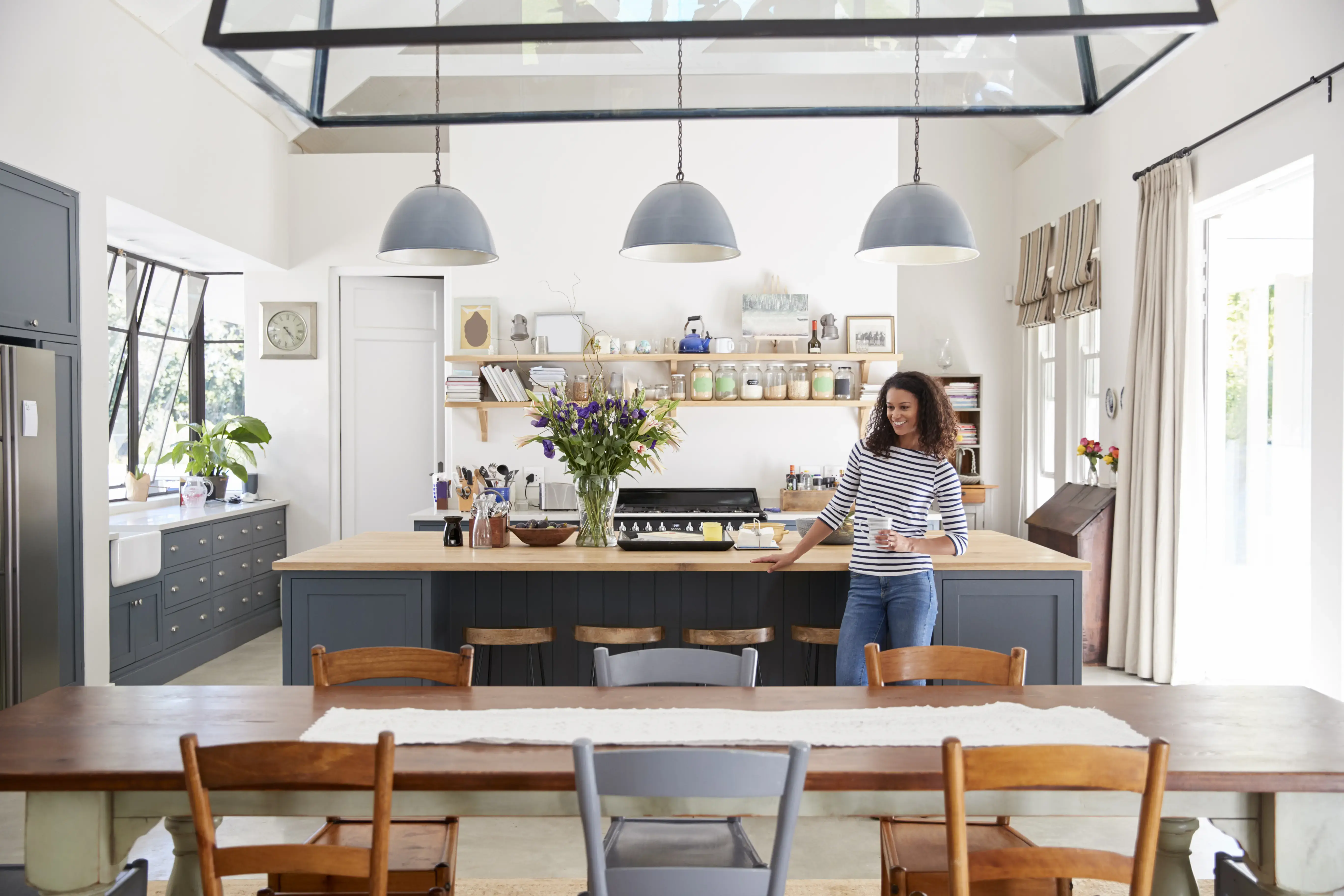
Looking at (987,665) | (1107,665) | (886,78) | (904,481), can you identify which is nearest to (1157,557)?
(1107,665)

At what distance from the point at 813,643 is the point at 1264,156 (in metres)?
3.06

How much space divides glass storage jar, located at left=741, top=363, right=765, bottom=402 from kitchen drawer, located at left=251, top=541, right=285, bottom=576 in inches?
127

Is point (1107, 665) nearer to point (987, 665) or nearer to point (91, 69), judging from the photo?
point (987, 665)

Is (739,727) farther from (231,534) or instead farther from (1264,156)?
(231,534)

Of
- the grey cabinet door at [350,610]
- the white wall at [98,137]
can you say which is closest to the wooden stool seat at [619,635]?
the grey cabinet door at [350,610]

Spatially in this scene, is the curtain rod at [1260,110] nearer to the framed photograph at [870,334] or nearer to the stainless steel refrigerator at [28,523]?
the framed photograph at [870,334]

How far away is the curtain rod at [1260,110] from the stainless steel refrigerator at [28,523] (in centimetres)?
529

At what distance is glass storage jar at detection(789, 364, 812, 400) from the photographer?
6.20 m

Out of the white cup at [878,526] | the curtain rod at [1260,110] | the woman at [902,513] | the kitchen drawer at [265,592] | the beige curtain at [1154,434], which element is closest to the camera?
the white cup at [878,526]

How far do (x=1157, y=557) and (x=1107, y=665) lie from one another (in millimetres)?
845

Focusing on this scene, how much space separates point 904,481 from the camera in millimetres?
3162

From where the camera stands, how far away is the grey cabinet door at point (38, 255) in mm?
3895

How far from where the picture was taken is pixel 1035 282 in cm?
723

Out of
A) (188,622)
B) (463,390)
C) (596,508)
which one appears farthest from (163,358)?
(596,508)
